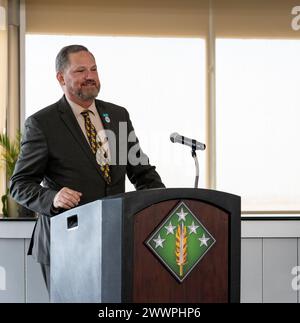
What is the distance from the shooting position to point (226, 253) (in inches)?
89.1

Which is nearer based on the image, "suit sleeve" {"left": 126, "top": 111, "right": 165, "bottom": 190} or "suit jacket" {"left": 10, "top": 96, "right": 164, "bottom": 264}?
"suit jacket" {"left": 10, "top": 96, "right": 164, "bottom": 264}

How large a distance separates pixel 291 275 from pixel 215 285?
255cm

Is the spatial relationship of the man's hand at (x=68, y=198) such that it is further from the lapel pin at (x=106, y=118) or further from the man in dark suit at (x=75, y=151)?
the lapel pin at (x=106, y=118)

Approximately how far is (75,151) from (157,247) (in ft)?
3.33

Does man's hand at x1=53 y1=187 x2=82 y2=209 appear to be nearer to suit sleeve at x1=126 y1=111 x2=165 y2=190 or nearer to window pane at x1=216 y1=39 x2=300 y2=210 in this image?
suit sleeve at x1=126 y1=111 x2=165 y2=190

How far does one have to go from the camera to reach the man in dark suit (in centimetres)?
305

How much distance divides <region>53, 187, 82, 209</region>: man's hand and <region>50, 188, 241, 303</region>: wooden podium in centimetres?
26

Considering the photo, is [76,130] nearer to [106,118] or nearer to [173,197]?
[106,118]

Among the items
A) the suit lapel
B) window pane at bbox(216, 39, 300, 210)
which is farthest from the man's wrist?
window pane at bbox(216, 39, 300, 210)

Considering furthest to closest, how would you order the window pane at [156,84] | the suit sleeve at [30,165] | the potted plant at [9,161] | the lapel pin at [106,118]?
1. the window pane at [156,84]
2. the potted plant at [9,161]
3. the lapel pin at [106,118]
4. the suit sleeve at [30,165]

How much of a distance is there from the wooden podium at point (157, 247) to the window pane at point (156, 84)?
3400mm

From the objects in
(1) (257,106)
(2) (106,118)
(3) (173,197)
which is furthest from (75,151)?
(1) (257,106)

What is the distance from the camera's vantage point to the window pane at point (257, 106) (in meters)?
5.79

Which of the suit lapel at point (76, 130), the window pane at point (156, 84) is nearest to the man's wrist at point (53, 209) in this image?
the suit lapel at point (76, 130)
